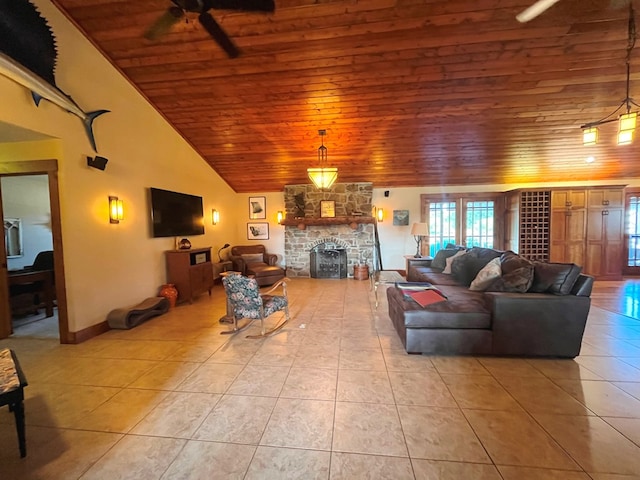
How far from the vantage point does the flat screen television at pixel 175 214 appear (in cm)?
473

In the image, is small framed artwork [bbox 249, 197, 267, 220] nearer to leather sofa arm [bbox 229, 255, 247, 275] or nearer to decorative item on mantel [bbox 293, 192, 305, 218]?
decorative item on mantel [bbox 293, 192, 305, 218]

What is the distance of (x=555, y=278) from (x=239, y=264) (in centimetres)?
593

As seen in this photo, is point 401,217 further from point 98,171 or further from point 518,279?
point 98,171

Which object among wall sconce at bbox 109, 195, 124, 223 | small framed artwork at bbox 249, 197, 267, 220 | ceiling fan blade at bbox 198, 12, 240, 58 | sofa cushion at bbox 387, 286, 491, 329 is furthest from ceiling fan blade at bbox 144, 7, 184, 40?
small framed artwork at bbox 249, 197, 267, 220

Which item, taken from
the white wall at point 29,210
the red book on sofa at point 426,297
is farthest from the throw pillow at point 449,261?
the white wall at point 29,210

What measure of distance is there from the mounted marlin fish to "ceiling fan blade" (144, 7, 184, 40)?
1.26 m

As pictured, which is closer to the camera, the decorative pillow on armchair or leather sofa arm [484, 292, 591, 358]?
leather sofa arm [484, 292, 591, 358]

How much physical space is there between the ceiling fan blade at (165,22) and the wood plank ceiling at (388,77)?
80cm

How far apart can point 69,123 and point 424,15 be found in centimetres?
433

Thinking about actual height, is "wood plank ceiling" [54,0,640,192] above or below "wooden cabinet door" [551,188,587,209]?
above

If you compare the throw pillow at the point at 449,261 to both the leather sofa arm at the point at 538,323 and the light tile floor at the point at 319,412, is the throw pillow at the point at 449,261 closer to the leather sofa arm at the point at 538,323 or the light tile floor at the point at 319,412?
the light tile floor at the point at 319,412

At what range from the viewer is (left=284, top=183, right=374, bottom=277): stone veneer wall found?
7492 millimetres

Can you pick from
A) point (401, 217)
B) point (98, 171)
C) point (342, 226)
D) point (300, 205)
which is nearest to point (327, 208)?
point (342, 226)

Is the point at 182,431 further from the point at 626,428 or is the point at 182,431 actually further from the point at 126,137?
the point at 126,137
